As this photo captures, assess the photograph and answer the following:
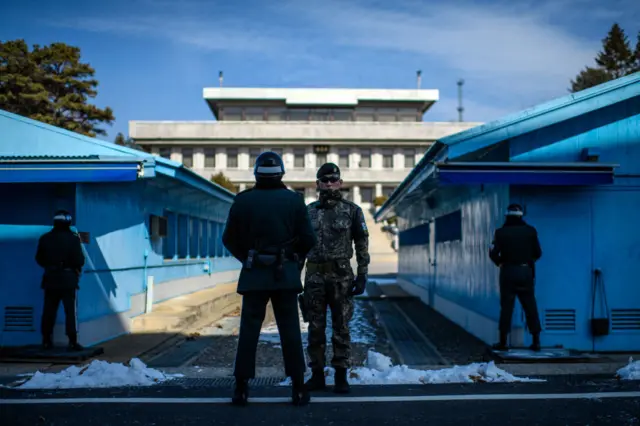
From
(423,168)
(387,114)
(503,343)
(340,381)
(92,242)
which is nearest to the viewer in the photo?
(340,381)

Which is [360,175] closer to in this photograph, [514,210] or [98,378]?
[514,210]

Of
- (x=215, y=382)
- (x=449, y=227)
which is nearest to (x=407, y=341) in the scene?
(x=449, y=227)

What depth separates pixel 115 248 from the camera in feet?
39.8

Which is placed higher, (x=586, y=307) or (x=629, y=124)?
(x=629, y=124)

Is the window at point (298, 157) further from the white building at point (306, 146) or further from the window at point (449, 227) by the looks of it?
the window at point (449, 227)

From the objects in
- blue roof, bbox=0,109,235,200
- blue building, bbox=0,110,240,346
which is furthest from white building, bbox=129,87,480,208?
blue roof, bbox=0,109,235,200

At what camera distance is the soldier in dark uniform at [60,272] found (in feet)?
30.7

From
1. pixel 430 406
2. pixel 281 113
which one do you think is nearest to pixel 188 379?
pixel 430 406

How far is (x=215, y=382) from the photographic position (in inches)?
298

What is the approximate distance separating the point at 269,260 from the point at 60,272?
4754 mm

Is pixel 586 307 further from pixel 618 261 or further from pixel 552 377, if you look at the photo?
pixel 552 377

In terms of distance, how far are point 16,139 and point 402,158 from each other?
57.2 metres

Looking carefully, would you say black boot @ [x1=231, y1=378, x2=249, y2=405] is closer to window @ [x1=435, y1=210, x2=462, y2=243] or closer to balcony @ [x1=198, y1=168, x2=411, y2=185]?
window @ [x1=435, y1=210, x2=462, y2=243]

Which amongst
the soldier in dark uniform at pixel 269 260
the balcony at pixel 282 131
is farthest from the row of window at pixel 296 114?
the soldier in dark uniform at pixel 269 260
